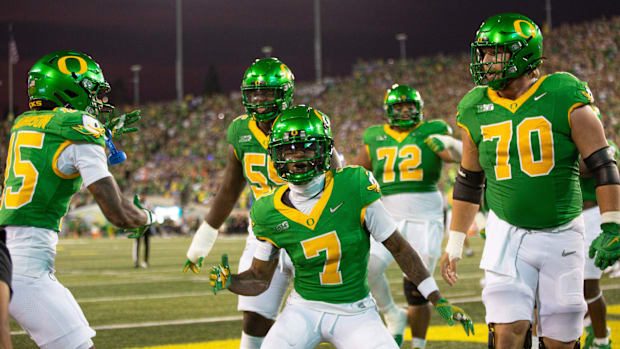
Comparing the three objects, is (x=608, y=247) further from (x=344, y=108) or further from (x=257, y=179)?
(x=344, y=108)

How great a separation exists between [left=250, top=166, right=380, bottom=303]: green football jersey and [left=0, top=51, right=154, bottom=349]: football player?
0.79m

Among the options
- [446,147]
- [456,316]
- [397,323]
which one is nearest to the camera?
[456,316]

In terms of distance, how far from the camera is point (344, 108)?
3775cm

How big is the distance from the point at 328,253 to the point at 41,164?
4.66ft

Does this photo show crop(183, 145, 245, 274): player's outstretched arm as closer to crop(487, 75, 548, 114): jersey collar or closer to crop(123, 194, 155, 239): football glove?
crop(123, 194, 155, 239): football glove

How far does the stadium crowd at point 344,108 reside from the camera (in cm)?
3131

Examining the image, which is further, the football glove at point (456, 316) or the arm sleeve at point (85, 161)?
the arm sleeve at point (85, 161)

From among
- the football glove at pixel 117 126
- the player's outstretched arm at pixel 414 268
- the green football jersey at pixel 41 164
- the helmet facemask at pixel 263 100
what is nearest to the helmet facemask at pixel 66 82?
the green football jersey at pixel 41 164

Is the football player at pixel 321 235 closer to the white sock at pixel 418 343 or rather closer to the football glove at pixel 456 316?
the football glove at pixel 456 316

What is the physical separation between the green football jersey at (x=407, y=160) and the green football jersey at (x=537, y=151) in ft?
7.22

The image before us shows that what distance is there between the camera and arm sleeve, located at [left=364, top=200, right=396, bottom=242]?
12.2 feet

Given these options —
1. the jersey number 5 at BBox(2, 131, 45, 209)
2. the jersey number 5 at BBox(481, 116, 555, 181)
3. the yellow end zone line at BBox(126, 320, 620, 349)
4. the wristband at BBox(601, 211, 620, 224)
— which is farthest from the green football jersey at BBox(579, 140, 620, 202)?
the jersey number 5 at BBox(2, 131, 45, 209)

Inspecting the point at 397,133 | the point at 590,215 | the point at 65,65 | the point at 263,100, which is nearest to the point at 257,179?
the point at 263,100

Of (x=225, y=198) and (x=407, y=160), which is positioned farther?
(x=407, y=160)
